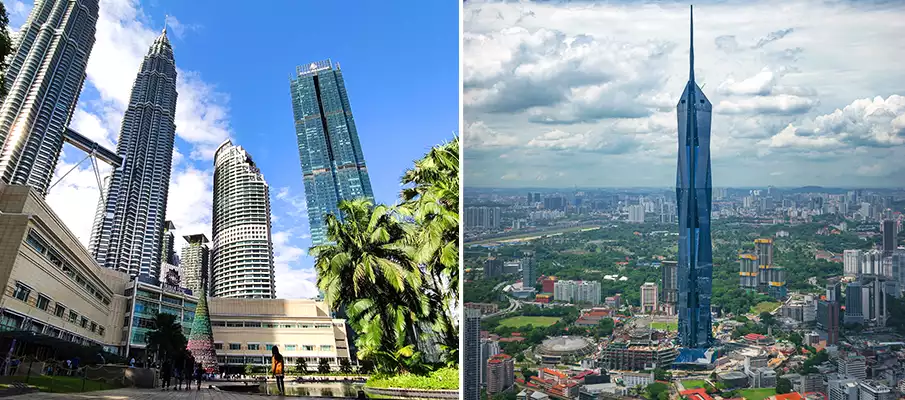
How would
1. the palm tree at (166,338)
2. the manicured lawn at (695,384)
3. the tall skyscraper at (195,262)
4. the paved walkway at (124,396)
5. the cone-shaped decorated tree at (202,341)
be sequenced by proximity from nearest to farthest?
the manicured lawn at (695,384) < the paved walkway at (124,396) < the cone-shaped decorated tree at (202,341) < the palm tree at (166,338) < the tall skyscraper at (195,262)

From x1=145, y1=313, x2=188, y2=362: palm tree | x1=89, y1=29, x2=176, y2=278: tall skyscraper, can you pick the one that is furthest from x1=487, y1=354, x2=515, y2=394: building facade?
x1=145, y1=313, x2=188, y2=362: palm tree

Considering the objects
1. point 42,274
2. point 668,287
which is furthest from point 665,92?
point 42,274

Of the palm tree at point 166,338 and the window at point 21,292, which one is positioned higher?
the window at point 21,292

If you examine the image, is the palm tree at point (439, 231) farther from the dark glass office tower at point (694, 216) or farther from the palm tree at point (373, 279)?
the dark glass office tower at point (694, 216)

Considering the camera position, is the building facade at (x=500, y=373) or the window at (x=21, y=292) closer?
the building facade at (x=500, y=373)

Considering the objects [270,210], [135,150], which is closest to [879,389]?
[135,150]

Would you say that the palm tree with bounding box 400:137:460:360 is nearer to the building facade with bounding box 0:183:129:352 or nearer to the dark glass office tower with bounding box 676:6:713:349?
the dark glass office tower with bounding box 676:6:713:349

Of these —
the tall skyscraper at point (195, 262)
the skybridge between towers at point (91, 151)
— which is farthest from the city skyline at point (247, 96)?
the tall skyscraper at point (195, 262)
